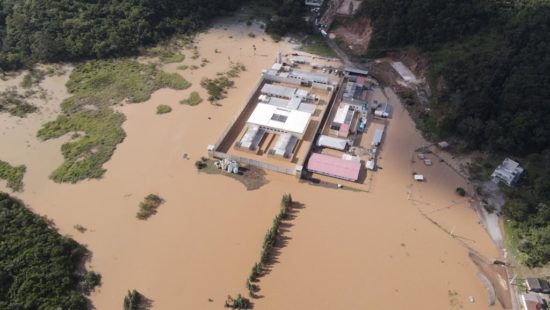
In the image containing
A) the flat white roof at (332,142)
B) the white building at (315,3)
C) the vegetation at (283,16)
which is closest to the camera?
the flat white roof at (332,142)

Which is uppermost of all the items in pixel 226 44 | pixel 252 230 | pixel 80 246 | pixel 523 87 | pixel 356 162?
pixel 523 87

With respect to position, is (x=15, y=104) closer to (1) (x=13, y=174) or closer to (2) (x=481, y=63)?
(1) (x=13, y=174)

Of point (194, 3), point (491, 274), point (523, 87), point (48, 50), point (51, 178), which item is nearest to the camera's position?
point (491, 274)

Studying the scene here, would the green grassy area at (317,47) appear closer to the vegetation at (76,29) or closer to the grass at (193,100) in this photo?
the grass at (193,100)

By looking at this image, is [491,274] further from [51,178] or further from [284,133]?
[51,178]

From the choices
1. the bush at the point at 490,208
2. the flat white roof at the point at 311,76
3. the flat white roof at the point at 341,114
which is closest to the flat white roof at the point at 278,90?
the flat white roof at the point at 311,76

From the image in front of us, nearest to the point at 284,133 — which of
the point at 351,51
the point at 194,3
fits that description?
the point at 351,51

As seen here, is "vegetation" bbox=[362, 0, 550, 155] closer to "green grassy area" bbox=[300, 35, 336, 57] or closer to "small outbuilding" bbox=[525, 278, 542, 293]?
"green grassy area" bbox=[300, 35, 336, 57]
